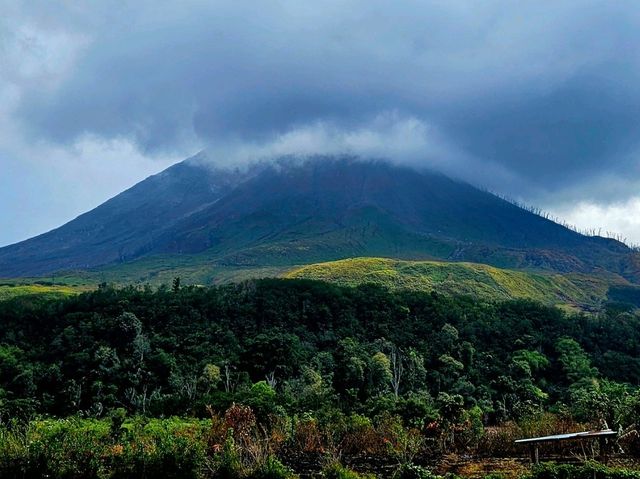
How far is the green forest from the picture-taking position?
1808 cm

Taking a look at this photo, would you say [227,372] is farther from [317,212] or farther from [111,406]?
[317,212]

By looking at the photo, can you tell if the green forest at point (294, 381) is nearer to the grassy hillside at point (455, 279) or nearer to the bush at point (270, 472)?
the bush at point (270, 472)

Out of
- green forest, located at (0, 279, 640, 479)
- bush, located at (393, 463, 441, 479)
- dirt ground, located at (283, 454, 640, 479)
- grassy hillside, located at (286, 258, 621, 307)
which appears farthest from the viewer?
grassy hillside, located at (286, 258, 621, 307)

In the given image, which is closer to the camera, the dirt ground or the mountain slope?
the dirt ground

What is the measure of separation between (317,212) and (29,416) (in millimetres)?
144285

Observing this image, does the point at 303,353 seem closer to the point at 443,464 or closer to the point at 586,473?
the point at 443,464

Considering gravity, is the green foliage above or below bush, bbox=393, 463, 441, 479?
below

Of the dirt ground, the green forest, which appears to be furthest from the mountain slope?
the dirt ground

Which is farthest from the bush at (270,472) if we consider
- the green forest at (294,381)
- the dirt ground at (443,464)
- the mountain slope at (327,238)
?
the mountain slope at (327,238)

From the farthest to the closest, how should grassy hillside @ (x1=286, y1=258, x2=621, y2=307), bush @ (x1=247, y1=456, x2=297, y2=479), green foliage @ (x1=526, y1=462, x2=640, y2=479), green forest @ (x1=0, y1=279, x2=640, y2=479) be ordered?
1. grassy hillside @ (x1=286, y1=258, x2=621, y2=307)
2. green forest @ (x1=0, y1=279, x2=640, y2=479)
3. bush @ (x1=247, y1=456, x2=297, y2=479)
4. green foliage @ (x1=526, y1=462, x2=640, y2=479)

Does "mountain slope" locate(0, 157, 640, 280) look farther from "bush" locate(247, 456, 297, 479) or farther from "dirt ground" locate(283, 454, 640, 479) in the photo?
"bush" locate(247, 456, 297, 479)

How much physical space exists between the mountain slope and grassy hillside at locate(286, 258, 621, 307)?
88.0ft

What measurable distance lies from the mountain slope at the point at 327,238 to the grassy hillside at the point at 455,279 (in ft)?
88.0

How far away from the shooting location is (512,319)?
54562mm
